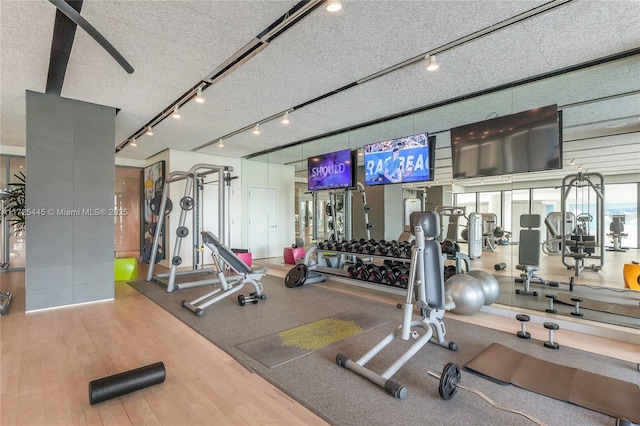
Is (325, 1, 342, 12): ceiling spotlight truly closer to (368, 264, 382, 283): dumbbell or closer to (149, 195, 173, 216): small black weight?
(368, 264, 382, 283): dumbbell

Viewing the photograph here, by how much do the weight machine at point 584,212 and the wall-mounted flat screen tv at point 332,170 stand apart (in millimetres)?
3745

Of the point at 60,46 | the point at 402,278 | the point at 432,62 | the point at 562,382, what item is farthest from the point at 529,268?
the point at 60,46

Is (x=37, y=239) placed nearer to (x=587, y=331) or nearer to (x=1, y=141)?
(x=1, y=141)

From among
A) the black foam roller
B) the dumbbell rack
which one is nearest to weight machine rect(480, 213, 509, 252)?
the dumbbell rack

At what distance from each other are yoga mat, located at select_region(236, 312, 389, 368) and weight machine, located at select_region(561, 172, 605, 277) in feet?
14.0

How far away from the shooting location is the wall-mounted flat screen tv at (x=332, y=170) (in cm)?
567

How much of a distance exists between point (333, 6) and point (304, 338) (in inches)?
113

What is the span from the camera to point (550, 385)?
2.18m

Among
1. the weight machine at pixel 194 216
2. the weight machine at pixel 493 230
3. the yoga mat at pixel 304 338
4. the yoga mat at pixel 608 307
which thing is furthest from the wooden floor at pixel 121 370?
the weight machine at pixel 493 230

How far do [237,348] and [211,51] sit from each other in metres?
2.80

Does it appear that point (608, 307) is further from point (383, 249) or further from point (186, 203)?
point (186, 203)

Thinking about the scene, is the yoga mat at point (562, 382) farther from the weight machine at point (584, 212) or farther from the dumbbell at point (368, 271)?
the weight machine at point (584, 212)

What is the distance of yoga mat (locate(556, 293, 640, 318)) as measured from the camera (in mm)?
3555

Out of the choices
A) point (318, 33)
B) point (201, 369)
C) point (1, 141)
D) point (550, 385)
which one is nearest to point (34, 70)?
point (318, 33)
